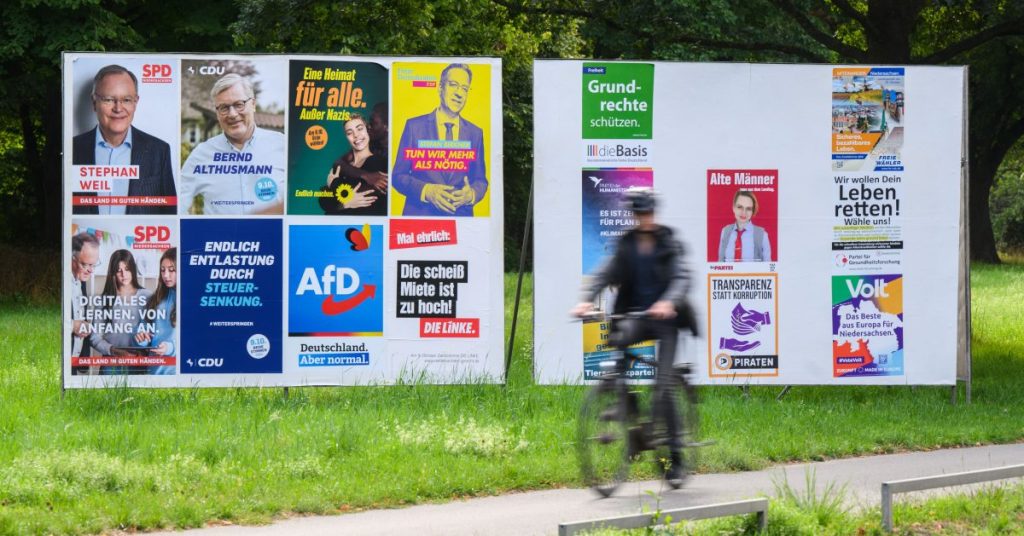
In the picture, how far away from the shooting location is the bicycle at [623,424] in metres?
8.52

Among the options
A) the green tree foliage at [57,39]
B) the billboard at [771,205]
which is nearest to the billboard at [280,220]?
the billboard at [771,205]

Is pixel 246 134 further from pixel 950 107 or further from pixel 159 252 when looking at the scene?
pixel 950 107

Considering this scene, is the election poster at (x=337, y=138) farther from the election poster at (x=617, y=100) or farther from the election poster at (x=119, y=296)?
the election poster at (x=617, y=100)

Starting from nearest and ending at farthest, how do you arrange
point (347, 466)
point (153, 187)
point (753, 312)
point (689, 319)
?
point (689, 319) < point (347, 466) < point (153, 187) < point (753, 312)

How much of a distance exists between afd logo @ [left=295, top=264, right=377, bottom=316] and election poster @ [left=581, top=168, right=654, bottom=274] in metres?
2.46

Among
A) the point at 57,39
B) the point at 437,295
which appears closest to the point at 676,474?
the point at 437,295

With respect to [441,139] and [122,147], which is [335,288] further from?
[122,147]

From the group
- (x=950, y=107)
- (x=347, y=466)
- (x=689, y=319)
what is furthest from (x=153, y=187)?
(x=950, y=107)

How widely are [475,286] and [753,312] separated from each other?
3102 mm

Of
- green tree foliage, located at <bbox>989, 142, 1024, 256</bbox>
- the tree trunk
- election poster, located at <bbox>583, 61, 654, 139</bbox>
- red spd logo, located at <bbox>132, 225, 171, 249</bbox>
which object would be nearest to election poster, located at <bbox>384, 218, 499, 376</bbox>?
election poster, located at <bbox>583, 61, 654, 139</bbox>

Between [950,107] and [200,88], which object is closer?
[200,88]

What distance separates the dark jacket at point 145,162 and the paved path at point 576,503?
16.8 ft

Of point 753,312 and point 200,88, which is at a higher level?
point 200,88

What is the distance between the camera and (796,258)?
13289 mm
